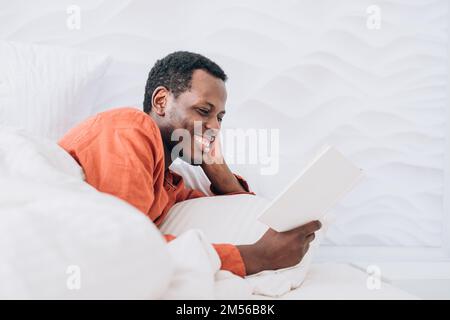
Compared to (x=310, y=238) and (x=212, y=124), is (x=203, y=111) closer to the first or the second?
(x=212, y=124)

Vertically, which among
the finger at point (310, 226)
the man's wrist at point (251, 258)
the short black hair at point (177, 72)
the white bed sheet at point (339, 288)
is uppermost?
the short black hair at point (177, 72)

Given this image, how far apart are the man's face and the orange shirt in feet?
0.63

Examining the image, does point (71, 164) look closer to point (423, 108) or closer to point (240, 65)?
point (240, 65)

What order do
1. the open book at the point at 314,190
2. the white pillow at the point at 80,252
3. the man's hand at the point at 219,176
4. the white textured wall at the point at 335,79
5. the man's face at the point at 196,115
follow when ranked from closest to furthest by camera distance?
the white pillow at the point at 80,252 < the open book at the point at 314,190 < the man's face at the point at 196,115 < the man's hand at the point at 219,176 < the white textured wall at the point at 335,79

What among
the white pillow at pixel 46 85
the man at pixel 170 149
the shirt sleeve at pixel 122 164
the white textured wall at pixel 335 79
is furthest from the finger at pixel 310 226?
the white pillow at pixel 46 85

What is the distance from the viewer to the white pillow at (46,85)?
1.24m

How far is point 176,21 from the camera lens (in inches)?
60.0

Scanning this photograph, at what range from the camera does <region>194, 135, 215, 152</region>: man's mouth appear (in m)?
1.23

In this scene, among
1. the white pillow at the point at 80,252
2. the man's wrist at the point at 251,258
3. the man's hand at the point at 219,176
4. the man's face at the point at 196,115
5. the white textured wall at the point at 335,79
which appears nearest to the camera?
the white pillow at the point at 80,252

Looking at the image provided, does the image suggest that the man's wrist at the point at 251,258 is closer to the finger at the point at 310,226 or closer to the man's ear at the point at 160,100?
the finger at the point at 310,226

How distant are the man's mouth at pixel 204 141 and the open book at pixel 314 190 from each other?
1.27 ft

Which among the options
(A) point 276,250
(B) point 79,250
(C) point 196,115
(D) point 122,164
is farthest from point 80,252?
(C) point 196,115

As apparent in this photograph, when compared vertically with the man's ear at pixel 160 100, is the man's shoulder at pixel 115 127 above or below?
below

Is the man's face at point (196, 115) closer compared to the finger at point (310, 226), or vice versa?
the finger at point (310, 226)
